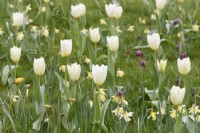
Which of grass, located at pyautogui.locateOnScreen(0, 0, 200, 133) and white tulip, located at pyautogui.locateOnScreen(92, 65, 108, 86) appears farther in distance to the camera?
grass, located at pyautogui.locateOnScreen(0, 0, 200, 133)

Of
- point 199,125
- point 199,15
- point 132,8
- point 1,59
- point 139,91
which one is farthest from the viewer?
point 132,8

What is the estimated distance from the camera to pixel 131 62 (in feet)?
18.1

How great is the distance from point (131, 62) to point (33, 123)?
6.93 feet

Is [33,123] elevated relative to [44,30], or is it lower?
lower

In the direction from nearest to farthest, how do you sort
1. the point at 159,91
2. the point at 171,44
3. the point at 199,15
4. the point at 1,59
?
the point at 159,91
the point at 1,59
the point at 171,44
the point at 199,15

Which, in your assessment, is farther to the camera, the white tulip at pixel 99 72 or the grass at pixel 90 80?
the grass at pixel 90 80

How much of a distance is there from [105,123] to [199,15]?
291cm

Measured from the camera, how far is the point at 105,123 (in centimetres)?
401

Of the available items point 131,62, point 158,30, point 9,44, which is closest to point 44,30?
point 9,44

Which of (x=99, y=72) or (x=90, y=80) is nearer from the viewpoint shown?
(x=99, y=72)

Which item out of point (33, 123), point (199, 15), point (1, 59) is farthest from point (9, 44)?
point (199, 15)

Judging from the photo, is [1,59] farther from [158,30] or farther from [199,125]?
[199,125]

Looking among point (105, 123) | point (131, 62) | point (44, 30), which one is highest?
point (44, 30)

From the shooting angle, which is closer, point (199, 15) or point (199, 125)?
point (199, 125)
